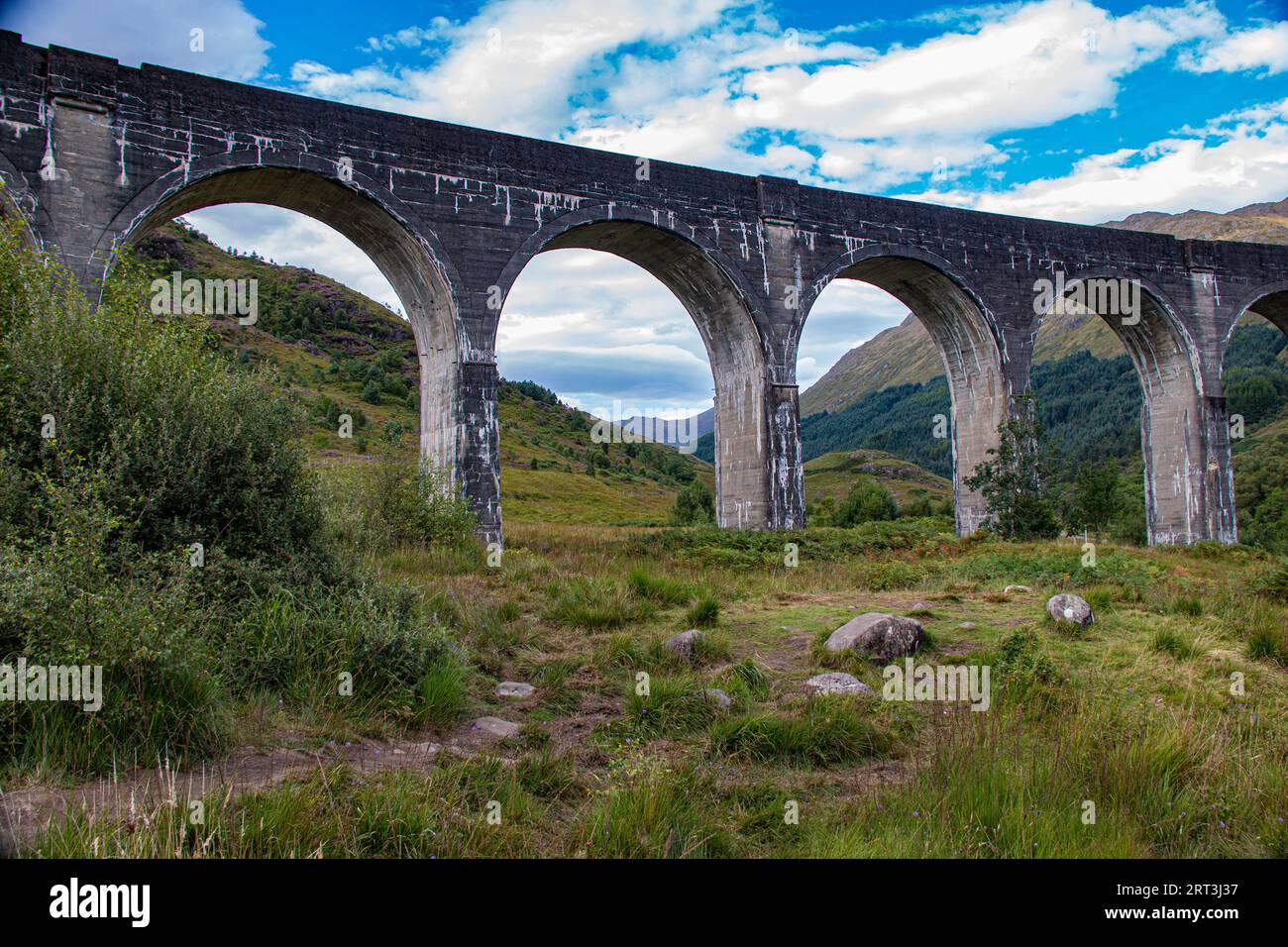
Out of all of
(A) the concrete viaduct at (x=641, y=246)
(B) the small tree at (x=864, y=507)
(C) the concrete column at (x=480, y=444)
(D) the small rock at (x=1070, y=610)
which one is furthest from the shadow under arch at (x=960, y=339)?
(B) the small tree at (x=864, y=507)

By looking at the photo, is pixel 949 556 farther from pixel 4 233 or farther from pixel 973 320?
pixel 4 233

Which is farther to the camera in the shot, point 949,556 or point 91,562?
point 949,556

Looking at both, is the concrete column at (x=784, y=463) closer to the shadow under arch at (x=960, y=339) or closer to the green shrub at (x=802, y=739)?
the shadow under arch at (x=960, y=339)

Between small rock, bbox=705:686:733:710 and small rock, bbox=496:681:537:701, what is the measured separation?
1469mm

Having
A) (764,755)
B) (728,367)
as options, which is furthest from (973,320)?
(764,755)

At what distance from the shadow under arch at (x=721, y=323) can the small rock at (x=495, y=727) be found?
505 inches

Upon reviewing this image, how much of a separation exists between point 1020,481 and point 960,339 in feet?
15.4

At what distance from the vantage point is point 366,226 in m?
16.3

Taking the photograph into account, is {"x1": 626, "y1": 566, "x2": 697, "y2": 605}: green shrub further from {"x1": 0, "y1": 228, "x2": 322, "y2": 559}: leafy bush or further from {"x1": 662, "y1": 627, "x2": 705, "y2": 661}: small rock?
{"x1": 0, "y1": 228, "x2": 322, "y2": 559}: leafy bush

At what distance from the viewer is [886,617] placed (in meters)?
8.02

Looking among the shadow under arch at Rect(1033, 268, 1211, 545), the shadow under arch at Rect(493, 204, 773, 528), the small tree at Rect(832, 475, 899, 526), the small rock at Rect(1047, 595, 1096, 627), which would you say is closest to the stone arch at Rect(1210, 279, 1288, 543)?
the shadow under arch at Rect(1033, 268, 1211, 545)
